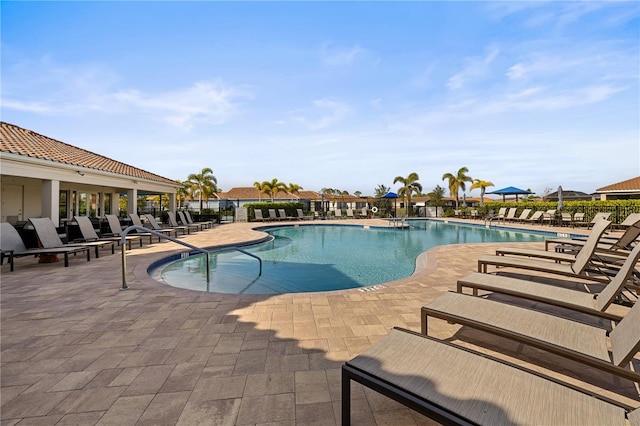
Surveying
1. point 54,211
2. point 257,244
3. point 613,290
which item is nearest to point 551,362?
point 613,290

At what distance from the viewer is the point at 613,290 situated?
2564 millimetres

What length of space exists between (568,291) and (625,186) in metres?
28.6

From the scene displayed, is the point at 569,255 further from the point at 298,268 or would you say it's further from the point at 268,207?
the point at 268,207

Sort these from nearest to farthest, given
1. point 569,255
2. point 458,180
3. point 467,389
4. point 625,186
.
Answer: point 467,389 → point 569,255 → point 625,186 → point 458,180

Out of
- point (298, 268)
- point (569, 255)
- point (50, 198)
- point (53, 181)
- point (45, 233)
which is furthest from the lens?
point (53, 181)

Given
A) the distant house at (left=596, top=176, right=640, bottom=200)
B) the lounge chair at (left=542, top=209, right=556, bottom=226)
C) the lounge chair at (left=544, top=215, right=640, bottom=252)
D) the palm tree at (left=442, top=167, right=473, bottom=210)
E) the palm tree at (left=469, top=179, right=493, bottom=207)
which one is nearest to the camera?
the lounge chair at (left=544, top=215, right=640, bottom=252)

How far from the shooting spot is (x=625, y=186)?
22250 mm

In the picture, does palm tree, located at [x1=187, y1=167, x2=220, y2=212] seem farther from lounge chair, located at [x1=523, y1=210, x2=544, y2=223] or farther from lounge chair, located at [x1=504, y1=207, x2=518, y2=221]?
lounge chair, located at [x1=523, y1=210, x2=544, y2=223]

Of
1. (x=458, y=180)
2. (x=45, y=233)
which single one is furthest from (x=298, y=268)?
(x=458, y=180)

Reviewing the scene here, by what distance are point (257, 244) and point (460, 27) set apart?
34.2 ft

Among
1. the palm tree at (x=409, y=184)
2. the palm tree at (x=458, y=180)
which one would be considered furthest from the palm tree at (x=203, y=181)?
the palm tree at (x=458, y=180)

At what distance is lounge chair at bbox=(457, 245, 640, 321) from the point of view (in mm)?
2494

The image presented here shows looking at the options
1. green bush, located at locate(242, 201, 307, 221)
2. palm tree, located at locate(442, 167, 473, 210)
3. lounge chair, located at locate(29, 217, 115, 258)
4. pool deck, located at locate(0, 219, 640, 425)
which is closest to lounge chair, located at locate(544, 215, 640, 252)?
pool deck, located at locate(0, 219, 640, 425)

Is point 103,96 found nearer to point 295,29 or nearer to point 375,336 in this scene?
point 295,29
